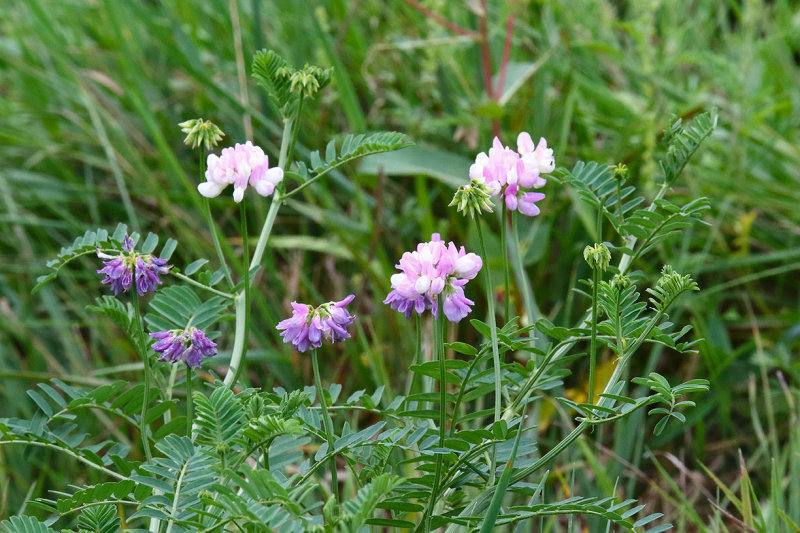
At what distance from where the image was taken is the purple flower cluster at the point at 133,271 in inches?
33.4

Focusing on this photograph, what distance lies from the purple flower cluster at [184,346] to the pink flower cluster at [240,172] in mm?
139

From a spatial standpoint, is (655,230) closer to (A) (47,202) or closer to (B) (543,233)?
(B) (543,233)

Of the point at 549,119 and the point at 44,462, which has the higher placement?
the point at 549,119

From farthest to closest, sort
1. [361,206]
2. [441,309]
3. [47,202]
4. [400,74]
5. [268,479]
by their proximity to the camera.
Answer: [400,74] < [47,202] < [361,206] < [441,309] < [268,479]

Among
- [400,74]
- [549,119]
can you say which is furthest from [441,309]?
[400,74]

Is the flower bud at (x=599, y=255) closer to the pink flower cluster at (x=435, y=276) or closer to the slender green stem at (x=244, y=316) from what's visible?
the pink flower cluster at (x=435, y=276)

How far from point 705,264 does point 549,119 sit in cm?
49

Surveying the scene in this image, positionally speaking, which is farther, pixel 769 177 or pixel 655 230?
pixel 769 177

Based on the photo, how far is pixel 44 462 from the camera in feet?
5.59

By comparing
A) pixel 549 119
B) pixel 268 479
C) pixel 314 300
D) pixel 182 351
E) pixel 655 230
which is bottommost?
pixel 268 479

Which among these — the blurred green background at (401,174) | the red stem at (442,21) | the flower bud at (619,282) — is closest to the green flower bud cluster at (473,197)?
the flower bud at (619,282)

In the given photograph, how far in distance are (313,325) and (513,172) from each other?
0.24 metres

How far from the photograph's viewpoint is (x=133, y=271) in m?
0.84

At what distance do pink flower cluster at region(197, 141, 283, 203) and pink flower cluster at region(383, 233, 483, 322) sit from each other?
18 cm
